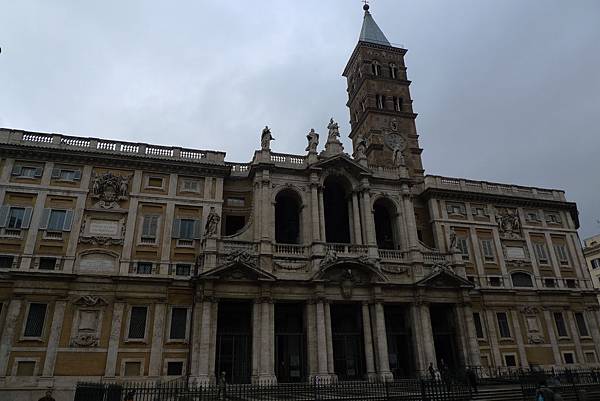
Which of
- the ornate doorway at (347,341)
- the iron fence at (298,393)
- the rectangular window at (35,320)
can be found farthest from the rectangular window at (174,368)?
the ornate doorway at (347,341)

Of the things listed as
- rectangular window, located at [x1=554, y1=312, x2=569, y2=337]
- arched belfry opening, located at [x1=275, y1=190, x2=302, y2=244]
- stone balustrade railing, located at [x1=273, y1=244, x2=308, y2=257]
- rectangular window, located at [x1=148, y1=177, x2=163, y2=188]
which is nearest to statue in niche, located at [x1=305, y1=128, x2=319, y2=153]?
arched belfry opening, located at [x1=275, y1=190, x2=302, y2=244]

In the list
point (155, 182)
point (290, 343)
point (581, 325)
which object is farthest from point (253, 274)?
point (581, 325)

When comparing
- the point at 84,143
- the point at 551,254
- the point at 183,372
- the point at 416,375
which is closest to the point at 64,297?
the point at 183,372

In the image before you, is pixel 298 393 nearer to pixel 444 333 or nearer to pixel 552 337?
pixel 444 333

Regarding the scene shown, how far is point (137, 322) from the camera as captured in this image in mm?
27672

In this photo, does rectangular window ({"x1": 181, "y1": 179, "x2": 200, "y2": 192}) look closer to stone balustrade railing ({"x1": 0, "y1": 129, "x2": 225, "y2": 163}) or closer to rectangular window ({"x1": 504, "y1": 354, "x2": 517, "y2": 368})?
stone balustrade railing ({"x1": 0, "y1": 129, "x2": 225, "y2": 163})

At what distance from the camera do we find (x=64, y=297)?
26.8 m

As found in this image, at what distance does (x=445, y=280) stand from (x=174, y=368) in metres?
20.1

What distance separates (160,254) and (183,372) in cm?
789

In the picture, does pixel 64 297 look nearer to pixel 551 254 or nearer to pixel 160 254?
pixel 160 254

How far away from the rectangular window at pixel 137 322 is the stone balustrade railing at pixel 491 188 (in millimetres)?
25536

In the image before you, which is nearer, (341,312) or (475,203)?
(341,312)

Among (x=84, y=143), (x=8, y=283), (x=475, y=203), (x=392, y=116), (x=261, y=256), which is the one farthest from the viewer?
(x=392, y=116)

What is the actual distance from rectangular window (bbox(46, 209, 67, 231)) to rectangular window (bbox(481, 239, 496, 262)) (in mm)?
33431
